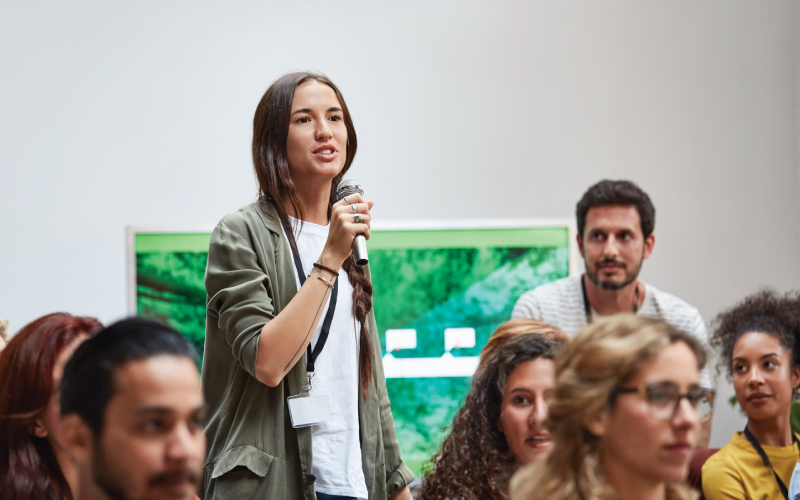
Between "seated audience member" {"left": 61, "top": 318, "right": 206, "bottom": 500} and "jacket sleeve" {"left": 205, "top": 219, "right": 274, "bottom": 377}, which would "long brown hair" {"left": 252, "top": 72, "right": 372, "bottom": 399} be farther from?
"seated audience member" {"left": 61, "top": 318, "right": 206, "bottom": 500}

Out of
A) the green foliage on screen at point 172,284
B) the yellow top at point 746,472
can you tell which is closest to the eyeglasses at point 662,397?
the yellow top at point 746,472

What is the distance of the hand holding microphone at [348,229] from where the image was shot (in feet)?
5.74

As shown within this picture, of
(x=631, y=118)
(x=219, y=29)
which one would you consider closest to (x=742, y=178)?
(x=631, y=118)

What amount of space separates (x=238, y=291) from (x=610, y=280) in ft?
5.62

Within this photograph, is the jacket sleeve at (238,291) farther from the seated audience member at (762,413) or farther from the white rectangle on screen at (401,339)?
the white rectangle on screen at (401,339)

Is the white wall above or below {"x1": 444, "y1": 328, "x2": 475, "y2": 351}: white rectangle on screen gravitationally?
above

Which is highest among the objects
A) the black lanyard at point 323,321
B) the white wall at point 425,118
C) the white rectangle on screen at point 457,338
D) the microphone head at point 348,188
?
the white wall at point 425,118

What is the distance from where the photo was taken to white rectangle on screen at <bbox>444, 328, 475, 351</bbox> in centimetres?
365

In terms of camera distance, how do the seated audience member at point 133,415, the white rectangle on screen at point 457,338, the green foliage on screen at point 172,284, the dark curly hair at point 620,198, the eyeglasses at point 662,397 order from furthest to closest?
the white rectangle on screen at point 457,338 → the green foliage on screen at point 172,284 → the dark curly hair at point 620,198 → the eyeglasses at point 662,397 → the seated audience member at point 133,415

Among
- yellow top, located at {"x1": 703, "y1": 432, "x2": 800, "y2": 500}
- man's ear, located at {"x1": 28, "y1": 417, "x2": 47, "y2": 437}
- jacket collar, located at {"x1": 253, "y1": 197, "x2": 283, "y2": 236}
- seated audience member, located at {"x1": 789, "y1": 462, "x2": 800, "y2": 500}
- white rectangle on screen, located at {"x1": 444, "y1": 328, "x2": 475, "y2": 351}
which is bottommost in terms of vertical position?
yellow top, located at {"x1": 703, "y1": 432, "x2": 800, "y2": 500}

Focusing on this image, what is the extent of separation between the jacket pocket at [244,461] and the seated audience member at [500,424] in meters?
0.45

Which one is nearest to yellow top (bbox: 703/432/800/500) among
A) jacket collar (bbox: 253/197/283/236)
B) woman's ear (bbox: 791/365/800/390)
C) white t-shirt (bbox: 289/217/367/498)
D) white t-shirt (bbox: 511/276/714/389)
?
woman's ear (bbox: 791/365/800/390)

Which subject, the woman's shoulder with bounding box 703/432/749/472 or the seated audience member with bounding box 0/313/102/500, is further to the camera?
the woman's shoulder with bounding box 703/432/749/472

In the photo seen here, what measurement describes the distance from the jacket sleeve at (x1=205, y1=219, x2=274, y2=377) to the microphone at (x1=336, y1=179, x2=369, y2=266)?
22 cm
